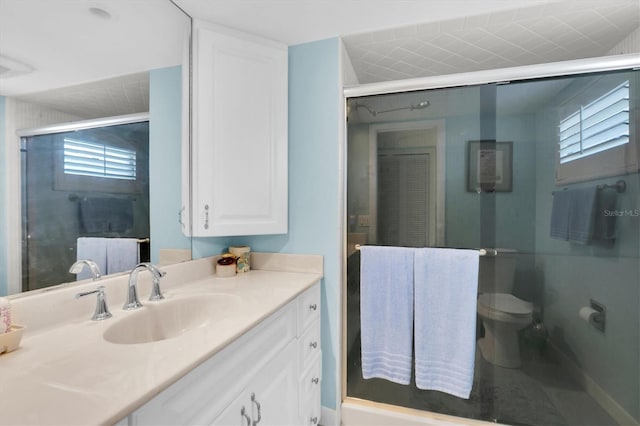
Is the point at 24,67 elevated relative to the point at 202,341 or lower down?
elevated

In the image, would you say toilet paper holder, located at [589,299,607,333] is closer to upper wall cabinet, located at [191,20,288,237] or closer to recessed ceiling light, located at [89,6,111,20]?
upper wall cabinet, located at [191,20,288,237]

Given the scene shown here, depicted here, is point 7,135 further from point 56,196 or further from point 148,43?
point 148,43

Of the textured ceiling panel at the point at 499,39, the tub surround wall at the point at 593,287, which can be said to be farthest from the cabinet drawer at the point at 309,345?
the textured ceiling panel at the point at 499,39

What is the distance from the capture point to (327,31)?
150 centimetres

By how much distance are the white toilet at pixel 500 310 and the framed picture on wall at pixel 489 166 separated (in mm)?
339

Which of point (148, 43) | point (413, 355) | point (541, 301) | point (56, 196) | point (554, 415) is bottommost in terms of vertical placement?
point (554, 415)

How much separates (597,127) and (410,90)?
35.5 inches

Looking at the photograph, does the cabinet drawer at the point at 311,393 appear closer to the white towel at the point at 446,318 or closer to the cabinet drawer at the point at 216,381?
the cabinet drawer at the point at 216,381

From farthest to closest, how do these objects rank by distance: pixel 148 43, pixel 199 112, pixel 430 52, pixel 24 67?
1. pixel 430 52
2. pixel 199 112
3. pixel 148 43
4. pixel 24 67

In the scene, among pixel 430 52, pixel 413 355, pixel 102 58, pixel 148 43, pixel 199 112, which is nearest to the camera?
pixel 102 58

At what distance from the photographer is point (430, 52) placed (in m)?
1.72

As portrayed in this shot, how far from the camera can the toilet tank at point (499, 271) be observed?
1.42 meters

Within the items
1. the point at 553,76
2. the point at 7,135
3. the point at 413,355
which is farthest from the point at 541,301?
the point at 7,135

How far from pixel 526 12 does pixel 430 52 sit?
19.1 inches
